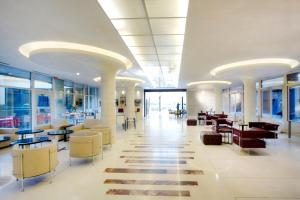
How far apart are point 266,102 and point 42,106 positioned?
48.1ft

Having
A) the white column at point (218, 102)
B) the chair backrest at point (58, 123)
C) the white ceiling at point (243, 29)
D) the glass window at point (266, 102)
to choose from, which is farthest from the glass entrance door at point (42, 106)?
the white column at point (218, 102)

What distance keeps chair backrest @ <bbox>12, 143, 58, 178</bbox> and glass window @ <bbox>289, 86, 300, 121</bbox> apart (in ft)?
38.9

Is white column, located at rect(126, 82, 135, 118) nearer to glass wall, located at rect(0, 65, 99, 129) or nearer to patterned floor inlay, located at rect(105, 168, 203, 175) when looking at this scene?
glass wall, located at rect(0, 65, 99, 129)

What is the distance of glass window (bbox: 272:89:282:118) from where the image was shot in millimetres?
12039

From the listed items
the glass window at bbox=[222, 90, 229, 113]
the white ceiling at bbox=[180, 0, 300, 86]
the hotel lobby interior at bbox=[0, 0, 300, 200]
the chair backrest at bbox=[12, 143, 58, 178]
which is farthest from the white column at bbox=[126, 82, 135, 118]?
the glass window at bbox=[222, 90, 229, 113]

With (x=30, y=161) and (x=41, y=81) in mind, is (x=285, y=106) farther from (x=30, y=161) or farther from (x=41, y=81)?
(x=41, y=81)

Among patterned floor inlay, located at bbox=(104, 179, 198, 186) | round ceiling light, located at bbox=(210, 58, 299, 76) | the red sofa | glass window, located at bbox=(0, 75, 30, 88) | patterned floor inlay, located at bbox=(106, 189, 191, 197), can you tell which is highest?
round ceiling light, located at bbox=(210, 58, 299, 76)

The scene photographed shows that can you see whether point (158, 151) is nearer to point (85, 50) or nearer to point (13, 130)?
point (85, 50)

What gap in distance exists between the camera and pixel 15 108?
9977 mm

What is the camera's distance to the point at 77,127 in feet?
30.1

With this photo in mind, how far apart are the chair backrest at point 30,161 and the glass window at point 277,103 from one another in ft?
41.8

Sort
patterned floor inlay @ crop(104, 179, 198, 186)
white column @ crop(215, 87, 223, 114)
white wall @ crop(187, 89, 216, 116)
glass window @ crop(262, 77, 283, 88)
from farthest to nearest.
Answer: white wall @ crop(187, 89, 216, 116) → white column @ crop(215, 87, 223, 114) → glass window @ crop(262, 77, 283, 88) → patterned floor inlay @ crop(104, 179, 198, 186)

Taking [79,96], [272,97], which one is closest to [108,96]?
[79,96]

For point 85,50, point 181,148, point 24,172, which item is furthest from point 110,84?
point 24,172
